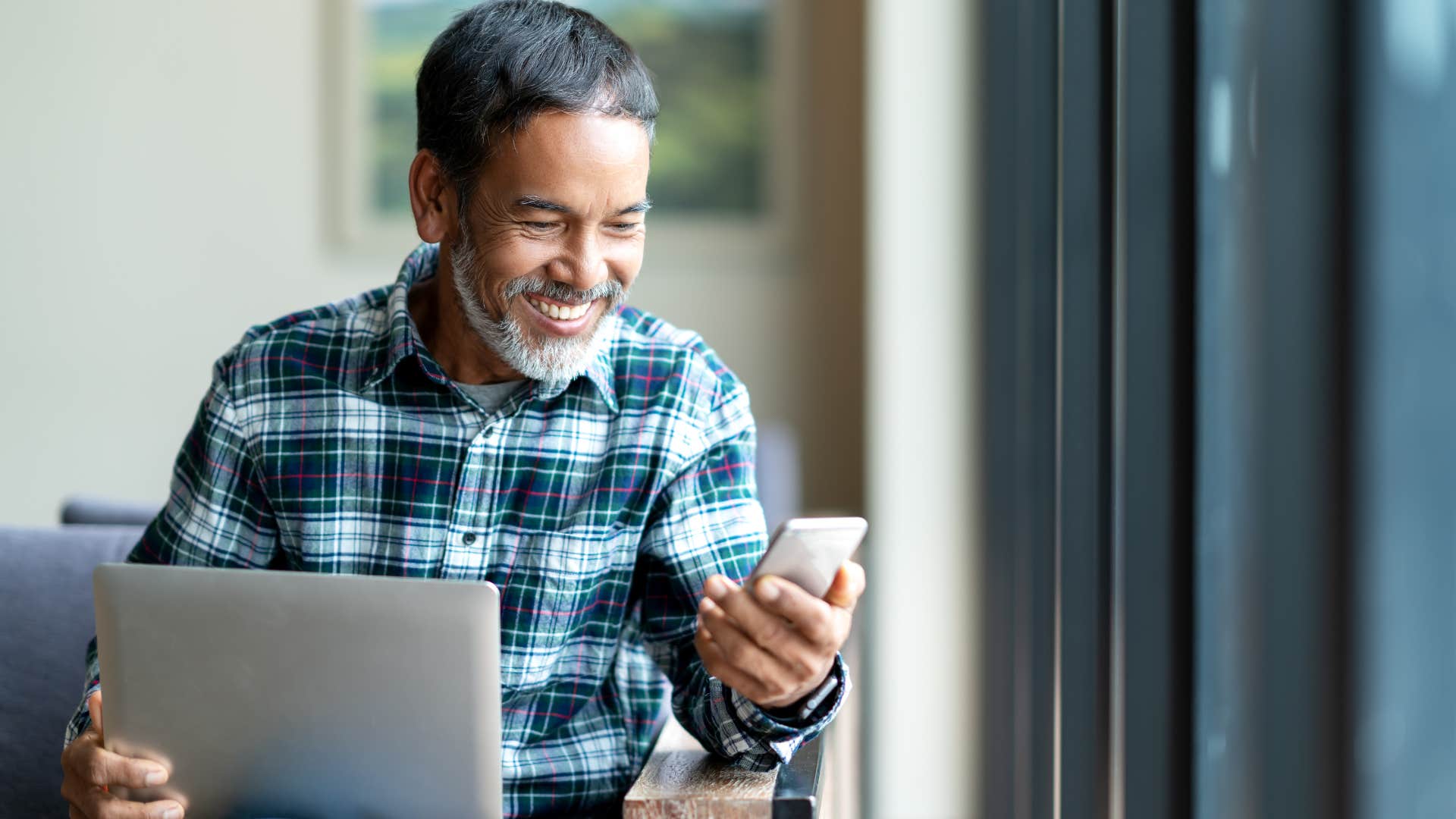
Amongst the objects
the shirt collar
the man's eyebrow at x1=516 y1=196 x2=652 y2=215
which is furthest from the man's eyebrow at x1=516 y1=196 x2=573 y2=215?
the shirt collar

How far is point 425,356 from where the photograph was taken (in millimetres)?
1368

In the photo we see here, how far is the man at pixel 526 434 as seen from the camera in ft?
4.16

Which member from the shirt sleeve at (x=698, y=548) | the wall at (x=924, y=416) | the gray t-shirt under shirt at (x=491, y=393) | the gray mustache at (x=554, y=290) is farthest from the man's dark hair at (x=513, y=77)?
the wall at (x=924, y=416)

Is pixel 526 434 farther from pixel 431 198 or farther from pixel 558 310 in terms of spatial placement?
pixel 431 198

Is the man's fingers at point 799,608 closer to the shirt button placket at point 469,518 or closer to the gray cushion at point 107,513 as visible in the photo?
the shirt button placket at point 469,518

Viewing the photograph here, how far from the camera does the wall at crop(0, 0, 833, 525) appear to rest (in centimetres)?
396

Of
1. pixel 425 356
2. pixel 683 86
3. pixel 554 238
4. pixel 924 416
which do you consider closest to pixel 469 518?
pixel 425 356

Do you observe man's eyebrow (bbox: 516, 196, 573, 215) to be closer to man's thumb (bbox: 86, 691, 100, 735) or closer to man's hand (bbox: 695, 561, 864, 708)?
man's hand (bbox: 695, 561, 864, 708)

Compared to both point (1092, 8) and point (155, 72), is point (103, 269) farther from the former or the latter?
point (1092, 8)

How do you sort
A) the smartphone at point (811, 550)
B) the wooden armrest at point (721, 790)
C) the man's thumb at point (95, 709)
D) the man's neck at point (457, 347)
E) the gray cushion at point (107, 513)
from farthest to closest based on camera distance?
the gray cushion at point (107, 513) < the man's neck at point (457, 347) < the man's thumb at point (95, 709) < the wooden armrest at point (721, 790) < the smartphone at point (811, 550)

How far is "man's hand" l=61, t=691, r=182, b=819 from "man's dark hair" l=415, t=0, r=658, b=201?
610 mm

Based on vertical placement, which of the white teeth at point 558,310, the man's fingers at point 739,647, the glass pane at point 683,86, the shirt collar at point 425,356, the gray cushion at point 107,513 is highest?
the glass pane at point 683,86

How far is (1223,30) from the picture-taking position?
1016 millimetres

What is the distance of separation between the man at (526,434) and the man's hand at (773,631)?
Answer: 0.16 m
